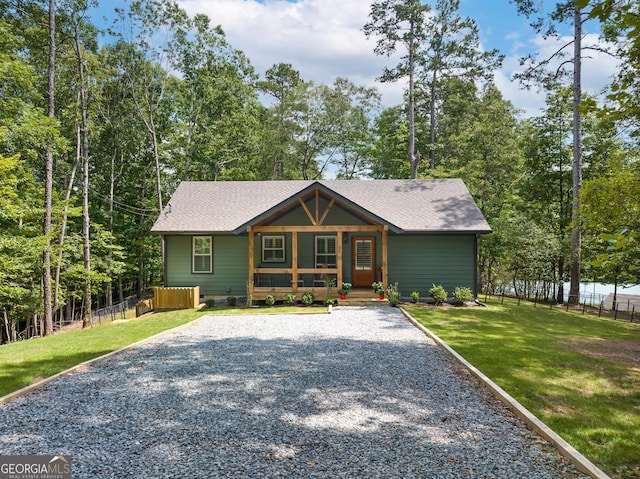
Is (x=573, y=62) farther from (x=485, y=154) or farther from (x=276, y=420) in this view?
(x=276, y=420)

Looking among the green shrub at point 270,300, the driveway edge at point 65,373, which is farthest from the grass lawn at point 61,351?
the green shrub at point 270,300

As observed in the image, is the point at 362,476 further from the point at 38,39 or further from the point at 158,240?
the point at 158,240

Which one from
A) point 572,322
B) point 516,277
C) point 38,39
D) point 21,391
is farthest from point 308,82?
point 21,391

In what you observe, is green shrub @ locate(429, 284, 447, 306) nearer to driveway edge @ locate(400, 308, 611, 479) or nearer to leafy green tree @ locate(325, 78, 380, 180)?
driveway edge @ locate(400, 308, 611, 479)

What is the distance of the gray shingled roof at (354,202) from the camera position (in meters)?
16.0

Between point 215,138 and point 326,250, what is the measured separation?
14.7m

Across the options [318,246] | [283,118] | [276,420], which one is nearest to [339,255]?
[318,246]

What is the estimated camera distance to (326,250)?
16.7 meters

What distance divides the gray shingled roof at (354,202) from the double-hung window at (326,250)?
2089 millimetres

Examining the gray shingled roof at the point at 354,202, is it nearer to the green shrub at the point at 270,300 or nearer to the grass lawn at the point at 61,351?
the green shrub at the point at 270,300

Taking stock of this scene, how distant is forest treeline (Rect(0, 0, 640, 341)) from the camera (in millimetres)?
15352

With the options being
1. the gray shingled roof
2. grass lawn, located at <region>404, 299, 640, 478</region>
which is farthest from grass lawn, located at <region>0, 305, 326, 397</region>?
grass lawn, located at <region>404, 299, 640, 478</region>

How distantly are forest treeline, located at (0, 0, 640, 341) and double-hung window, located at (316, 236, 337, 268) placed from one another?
3653mm

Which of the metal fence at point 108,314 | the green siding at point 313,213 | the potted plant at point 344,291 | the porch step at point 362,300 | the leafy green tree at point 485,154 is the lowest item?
the metal fence at point 108,314
